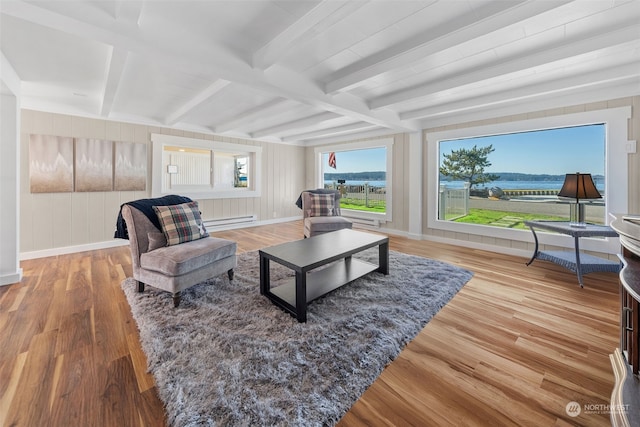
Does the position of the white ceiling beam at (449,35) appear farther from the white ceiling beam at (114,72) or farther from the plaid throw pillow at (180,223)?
the plaid throw pillow at (180,223)

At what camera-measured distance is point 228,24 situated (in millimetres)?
1999

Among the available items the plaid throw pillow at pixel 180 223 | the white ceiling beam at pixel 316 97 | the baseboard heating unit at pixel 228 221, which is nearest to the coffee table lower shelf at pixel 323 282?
the plaid throw pillow at pixel 180 223

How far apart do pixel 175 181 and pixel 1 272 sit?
3.26 m

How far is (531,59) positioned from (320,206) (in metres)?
3.37

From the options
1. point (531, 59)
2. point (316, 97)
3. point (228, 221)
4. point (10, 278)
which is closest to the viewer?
point (531, 59)

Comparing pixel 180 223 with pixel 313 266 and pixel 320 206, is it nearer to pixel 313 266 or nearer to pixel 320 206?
pixel 313 266

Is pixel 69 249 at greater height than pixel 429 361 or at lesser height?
greater

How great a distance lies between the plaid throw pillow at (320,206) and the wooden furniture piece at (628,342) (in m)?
3.71

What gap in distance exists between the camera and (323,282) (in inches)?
99.7

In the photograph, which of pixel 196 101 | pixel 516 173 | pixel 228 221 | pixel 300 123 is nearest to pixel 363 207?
pixel 300 123

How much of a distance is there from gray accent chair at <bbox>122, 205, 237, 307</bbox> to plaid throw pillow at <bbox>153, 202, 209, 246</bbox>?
0.25ft

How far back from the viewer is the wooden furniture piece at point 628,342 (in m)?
1.07

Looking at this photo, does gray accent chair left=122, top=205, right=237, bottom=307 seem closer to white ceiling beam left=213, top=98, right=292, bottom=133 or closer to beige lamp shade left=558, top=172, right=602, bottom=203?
white ceiling beam left=213, top=98, right=292, bottom=133

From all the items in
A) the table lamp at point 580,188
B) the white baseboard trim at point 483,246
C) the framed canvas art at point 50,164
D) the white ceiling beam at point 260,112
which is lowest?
the white baseboard trim at point 483,246
